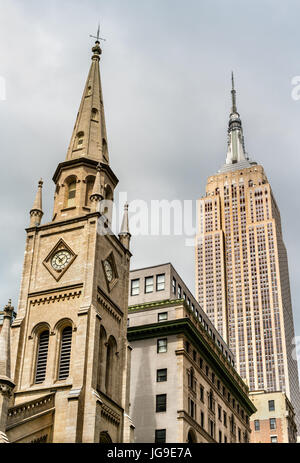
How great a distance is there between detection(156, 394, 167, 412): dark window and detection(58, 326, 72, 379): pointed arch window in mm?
20814

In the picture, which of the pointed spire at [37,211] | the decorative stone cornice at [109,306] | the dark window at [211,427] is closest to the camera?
the decorative stone cornice at [109,306]

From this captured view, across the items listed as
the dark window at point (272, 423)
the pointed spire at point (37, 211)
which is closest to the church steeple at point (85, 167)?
the pointed spire at point (37, 211)

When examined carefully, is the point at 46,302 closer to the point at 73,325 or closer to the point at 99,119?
the point at 73,325

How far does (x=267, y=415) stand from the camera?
11988cm

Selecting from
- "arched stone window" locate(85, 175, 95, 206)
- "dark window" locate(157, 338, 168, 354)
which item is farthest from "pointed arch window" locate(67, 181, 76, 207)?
"dark window" locate(157, 338, 168, 354)

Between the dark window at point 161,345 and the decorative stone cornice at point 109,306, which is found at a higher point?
the dark window at point 161,345

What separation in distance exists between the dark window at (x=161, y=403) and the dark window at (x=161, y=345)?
5.27 metres

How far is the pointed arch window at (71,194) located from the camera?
60125mm

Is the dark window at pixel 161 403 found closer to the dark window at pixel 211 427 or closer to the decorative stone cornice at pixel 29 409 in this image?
the dark window at pixel 211 427

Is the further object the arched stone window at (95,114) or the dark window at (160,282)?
the dark window at (160,282)

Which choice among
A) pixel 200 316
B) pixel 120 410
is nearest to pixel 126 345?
pixel 120 410

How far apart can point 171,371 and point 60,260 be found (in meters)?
21.7
